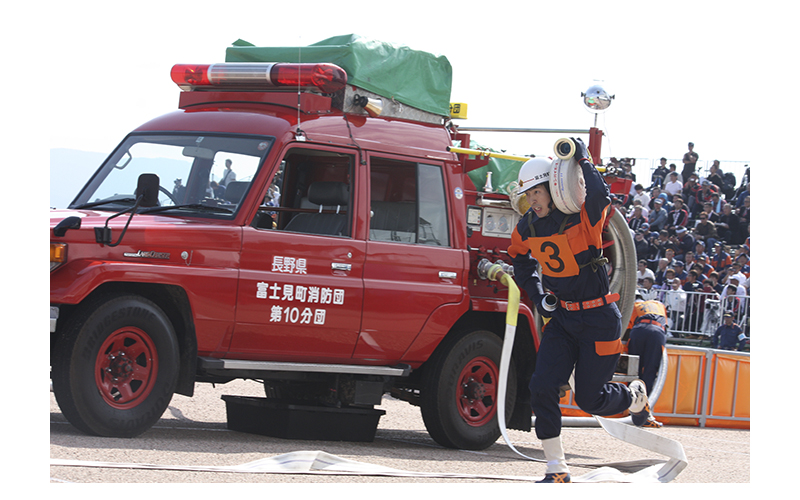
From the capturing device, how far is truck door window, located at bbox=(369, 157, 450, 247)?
738 cm

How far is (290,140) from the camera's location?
22.3ft

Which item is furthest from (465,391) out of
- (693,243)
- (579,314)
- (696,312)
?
(693,243)

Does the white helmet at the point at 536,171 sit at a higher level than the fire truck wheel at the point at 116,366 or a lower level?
higher

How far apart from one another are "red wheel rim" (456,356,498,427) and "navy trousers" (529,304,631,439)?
1629 mm

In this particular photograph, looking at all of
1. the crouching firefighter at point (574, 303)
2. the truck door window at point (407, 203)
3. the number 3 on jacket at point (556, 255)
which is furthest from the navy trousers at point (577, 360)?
the truck door window at point (407, 203)

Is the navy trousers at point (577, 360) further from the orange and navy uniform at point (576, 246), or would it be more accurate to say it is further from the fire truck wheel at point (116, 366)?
the fire truck wheel at point (116, 366)

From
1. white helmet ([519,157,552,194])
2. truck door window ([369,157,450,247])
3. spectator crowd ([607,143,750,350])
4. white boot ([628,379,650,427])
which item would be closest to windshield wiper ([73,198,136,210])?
truck door window ([369,157,450,247])

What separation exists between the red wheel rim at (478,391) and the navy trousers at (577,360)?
163 centimetres

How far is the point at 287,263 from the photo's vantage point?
261 inches

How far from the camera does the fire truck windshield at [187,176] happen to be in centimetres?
665

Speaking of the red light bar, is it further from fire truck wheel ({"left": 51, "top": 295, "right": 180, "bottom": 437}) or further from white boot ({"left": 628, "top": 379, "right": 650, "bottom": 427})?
white boot ({"left": 628, "top": 379, "right": 650, "bottom": 427})

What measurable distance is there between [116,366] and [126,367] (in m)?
0.06

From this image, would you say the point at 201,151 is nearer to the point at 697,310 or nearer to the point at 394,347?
the point at 394,347

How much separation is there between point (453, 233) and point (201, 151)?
2181 mm
